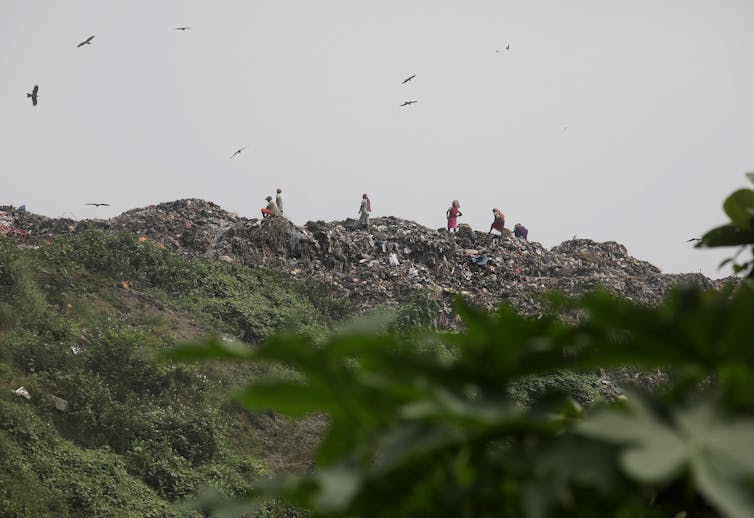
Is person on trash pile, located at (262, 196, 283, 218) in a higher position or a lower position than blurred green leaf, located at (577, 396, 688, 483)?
higher

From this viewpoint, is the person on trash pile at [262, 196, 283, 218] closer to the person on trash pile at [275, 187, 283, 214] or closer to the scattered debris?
the person on trash pile at [275, 187, 283, 214]

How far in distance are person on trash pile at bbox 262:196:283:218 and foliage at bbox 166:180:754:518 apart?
1722cm

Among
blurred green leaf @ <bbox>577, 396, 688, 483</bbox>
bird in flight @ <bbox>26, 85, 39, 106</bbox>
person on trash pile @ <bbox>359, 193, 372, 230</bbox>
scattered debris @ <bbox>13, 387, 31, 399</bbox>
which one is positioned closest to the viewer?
blurred green leaf @ <bbox>577, 396, 688, 483</bbox>

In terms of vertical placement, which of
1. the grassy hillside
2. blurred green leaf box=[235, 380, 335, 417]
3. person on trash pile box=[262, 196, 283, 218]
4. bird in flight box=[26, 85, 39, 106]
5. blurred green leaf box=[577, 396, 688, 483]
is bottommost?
the grassy hillside

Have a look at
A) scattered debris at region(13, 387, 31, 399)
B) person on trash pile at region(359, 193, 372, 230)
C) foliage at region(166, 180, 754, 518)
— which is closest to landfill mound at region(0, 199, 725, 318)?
person on trash pile at region(359, 193, 372, 230)

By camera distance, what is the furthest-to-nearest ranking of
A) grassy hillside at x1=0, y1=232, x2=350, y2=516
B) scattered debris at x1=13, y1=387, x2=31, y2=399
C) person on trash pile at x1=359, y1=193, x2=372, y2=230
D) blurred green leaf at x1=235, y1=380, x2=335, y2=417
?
person on trash pile at x1=359, y1=193, x2=372, y2=230 → scattered debris at x1=13, y1=387, x2=31, y2=399 → grassy hillside at x1=0, y1=232, x2=350, y2=516 → blurred green leaf at x1=235, y1=380, x2=335, y2=417

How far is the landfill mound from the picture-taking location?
16141mm

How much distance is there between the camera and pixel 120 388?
956cm

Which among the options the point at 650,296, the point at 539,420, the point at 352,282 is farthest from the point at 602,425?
the point at 650,296

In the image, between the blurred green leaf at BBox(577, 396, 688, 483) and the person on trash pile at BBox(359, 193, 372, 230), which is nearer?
the blurred green leaf at BBox(577, 396, 688, 483)

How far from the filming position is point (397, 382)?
0.50m

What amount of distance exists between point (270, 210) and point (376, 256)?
2.62 metres

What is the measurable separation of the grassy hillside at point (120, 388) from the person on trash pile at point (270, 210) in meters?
4.00

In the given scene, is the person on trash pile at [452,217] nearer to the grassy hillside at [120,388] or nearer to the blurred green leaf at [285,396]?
the grassy hillside at [120,388]
